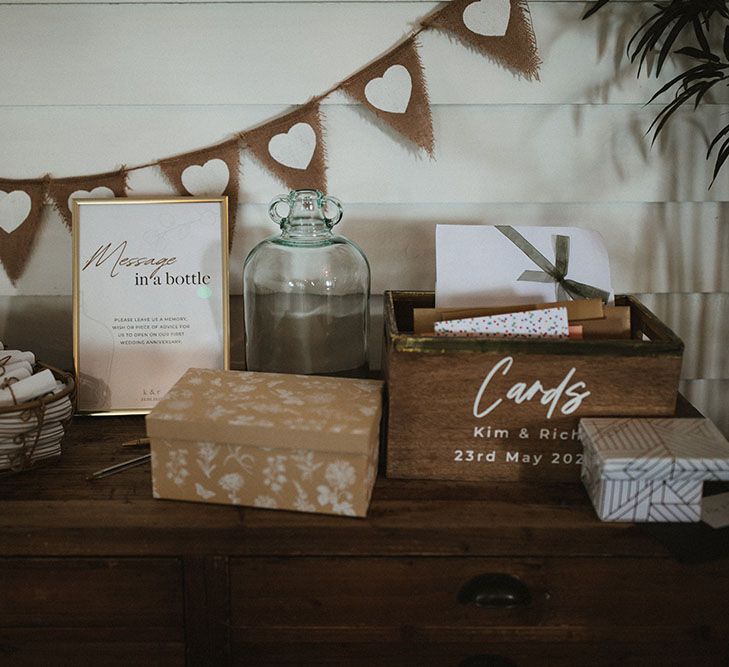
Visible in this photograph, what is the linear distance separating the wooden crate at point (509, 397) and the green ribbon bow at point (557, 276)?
16 centimetres

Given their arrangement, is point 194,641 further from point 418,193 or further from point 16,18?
point 16,18

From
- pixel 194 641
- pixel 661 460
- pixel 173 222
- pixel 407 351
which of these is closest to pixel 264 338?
pixel 173 222

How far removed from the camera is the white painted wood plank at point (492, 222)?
1.37m

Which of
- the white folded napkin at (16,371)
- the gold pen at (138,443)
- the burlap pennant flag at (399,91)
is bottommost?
A: the gold pen at (138,443)

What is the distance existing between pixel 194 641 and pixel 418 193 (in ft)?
2.66

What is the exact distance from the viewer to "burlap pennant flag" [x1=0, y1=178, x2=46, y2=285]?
1340 mm

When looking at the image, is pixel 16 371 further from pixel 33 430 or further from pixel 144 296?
pixel 144 296

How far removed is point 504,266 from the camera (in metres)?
1.21

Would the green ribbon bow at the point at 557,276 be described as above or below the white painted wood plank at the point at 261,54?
below

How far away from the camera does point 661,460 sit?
95cm

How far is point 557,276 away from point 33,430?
0.81m

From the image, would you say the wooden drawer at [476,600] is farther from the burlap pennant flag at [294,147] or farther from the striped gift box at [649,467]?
the burlap pennant flag at [294,147]

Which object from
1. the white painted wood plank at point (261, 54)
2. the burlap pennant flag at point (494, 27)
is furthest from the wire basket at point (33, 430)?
the burlap pennant flag at point (494, 27)

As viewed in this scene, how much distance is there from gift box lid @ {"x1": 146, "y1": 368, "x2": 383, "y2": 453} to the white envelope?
0.22 metres
